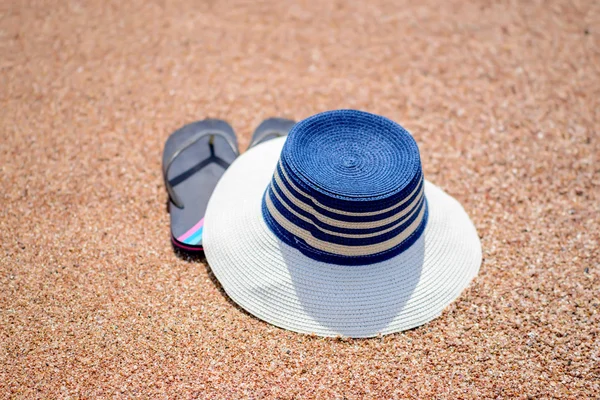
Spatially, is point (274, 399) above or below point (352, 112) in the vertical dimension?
below

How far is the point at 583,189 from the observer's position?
3.70 meters

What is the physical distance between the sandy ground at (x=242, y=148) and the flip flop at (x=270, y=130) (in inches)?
6.6

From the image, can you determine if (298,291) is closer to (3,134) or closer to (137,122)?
(137,122)

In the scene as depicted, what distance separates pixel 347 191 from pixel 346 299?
53 cm

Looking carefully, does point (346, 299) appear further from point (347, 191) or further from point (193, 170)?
point (193, 170)

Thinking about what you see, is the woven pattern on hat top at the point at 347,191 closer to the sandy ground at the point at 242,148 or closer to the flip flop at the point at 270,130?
the sandy ground at the point at 242,148

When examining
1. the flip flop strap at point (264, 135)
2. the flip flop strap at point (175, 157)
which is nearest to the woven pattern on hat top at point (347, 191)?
the flip flop strap at point (175, 157)

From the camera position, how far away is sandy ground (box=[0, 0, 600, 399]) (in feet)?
8.87

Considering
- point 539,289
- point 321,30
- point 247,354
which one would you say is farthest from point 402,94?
point 247,354

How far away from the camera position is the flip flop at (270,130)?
3681mm

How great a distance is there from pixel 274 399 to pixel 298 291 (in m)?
0.49

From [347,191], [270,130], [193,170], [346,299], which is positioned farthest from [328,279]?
[270,130]

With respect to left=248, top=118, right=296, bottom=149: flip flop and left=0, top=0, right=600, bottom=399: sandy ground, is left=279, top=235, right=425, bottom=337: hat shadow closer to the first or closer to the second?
left=0, top=0, right=600, bottom=399: sandy ground

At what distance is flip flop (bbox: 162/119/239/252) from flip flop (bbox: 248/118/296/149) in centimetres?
14
